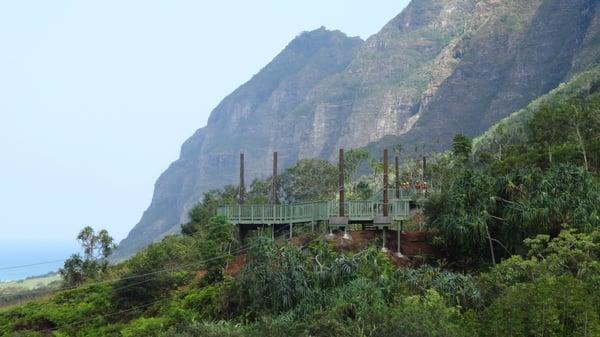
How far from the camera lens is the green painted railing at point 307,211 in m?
39.9

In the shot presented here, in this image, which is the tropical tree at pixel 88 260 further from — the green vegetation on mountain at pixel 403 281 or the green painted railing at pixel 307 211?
the green painted railing at pixel 307 211

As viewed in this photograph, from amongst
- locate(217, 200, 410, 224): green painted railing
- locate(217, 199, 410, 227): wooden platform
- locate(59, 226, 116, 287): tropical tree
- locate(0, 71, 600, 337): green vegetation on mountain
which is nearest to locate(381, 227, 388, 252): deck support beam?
locate(0, 71, 600, 337): green vegetation on mountain

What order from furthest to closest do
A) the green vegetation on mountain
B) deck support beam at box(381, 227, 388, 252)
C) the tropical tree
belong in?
the tropical tree
deck support beam at box(381, 227, 388, 252)
the green vegetation on mountain

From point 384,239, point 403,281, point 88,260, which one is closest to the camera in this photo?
point 403,281

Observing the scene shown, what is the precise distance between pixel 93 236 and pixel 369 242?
2606cm

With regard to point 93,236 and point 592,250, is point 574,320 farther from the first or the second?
point 93,236

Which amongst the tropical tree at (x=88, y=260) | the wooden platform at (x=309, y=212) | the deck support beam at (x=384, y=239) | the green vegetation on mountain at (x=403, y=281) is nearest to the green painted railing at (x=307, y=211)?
the wooden platform at (x=309, y=212)

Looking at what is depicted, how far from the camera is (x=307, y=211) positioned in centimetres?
4116

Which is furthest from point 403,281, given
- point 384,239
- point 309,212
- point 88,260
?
point 88,260

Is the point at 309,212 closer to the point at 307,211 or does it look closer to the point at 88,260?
the point at 307,211

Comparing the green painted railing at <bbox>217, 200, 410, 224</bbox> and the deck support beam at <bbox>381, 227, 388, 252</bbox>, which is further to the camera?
the green painted railing at <bbox>217, 200, 410, 224</bbox>

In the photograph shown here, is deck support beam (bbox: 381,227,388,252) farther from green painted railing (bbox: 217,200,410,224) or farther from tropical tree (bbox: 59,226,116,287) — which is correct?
A: tropical tree (bbox: 59,226,116,287)

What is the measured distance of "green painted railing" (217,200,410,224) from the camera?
39.9 meters

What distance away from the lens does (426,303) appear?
25.2m
